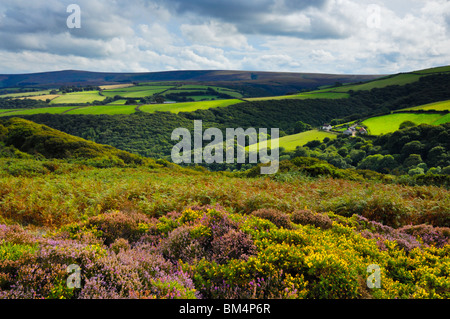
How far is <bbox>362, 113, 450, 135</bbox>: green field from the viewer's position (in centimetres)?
6556

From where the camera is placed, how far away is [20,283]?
3047 millimetres

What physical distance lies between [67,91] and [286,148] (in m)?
151

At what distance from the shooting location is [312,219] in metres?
5.98

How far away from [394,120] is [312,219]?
87.0 m

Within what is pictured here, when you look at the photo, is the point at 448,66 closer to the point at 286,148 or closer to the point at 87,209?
the point at 286,148

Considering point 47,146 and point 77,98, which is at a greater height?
point 77,98

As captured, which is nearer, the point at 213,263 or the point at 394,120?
the point at 213,263

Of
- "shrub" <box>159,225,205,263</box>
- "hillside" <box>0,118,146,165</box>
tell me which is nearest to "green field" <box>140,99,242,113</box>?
"hillside" <box>0,118,146,165</box>

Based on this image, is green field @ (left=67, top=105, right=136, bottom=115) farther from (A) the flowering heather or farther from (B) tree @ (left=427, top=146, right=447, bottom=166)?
(A) the flowering heather

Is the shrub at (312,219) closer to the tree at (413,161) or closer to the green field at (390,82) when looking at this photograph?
the tree at (413,161)

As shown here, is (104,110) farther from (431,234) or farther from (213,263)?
(431,234)

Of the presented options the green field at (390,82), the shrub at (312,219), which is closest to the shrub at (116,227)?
the shrub at (312,219)

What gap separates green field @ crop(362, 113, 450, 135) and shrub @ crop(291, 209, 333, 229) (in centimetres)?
7247

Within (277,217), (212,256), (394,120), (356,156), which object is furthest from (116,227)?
(394,120)
